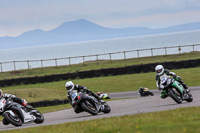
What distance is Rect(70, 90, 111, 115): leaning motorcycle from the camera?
14047mm

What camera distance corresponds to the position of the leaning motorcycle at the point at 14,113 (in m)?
12.7

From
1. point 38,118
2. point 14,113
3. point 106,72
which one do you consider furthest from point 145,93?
point 106,72

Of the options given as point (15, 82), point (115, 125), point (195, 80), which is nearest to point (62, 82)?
point (15, 82)

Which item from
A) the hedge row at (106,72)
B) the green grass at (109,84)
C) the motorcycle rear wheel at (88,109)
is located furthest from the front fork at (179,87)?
the hedge row at (106,72)

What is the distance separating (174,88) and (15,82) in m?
24.4

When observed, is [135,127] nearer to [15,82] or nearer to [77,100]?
[77,100]

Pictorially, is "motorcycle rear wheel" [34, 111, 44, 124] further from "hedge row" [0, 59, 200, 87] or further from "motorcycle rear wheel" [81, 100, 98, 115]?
"hedge row" [0, 59, 200, 87]

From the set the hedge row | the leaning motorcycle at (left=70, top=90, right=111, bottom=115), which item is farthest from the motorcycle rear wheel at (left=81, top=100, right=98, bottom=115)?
the hedge row

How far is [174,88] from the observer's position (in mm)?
15133

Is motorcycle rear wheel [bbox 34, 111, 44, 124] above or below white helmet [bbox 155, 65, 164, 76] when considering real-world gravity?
below

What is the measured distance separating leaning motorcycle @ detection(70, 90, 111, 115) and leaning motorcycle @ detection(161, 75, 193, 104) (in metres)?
2.44

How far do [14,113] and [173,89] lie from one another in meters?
5.63

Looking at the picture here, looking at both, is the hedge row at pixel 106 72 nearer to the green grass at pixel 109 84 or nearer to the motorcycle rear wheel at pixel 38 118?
the green grass at pixel 109 84

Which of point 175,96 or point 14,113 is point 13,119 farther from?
point 175,96
